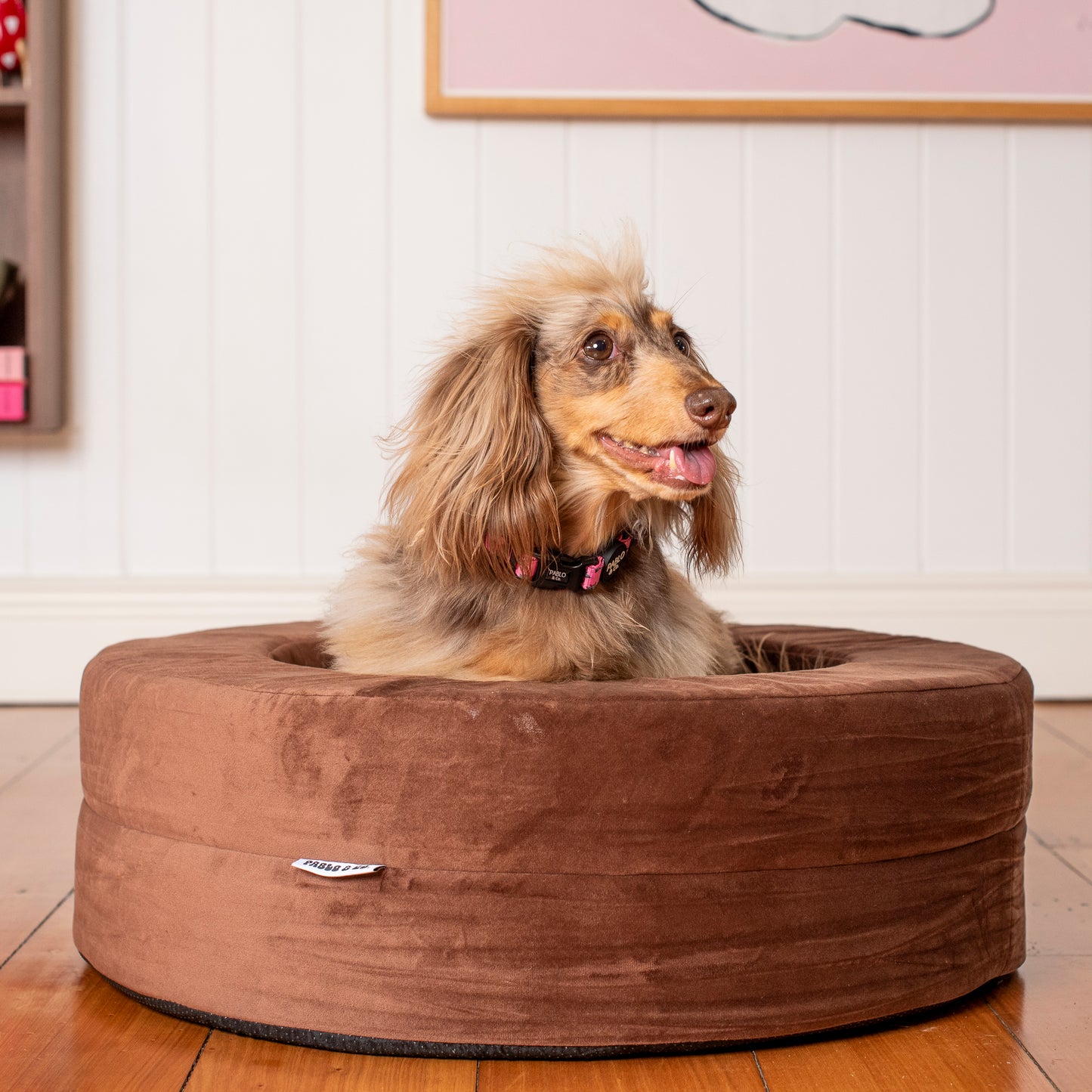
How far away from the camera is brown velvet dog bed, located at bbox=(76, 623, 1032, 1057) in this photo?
140cm

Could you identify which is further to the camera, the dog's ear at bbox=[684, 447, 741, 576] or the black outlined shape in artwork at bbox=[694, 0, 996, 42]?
the black outlined shape in artwork at bbox=[694, 0, 996, 42]

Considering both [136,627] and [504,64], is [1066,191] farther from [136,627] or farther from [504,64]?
[136,627]

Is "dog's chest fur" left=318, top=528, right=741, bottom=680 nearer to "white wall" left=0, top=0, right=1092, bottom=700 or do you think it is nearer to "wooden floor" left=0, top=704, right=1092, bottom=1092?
"wooden floor" left=0, top=704, right=1092, bottom=1092

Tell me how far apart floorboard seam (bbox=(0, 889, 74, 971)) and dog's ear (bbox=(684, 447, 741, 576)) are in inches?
45.4

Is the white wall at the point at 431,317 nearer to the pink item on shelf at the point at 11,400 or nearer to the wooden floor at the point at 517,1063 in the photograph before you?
the pink item on shelf at the point at 11,400

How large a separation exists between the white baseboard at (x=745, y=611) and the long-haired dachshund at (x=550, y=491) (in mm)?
1837

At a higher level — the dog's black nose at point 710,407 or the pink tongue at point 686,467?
the dog's black nose at point 710,407

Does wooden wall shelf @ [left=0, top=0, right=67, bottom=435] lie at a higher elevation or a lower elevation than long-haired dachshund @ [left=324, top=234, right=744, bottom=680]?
higher

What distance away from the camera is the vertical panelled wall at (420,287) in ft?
12.1

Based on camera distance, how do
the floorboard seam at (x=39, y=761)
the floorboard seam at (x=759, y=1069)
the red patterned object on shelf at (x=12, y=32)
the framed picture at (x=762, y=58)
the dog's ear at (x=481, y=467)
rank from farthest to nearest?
the framed picture at (x=762, y=58), the red patterned object on shelf at (x=12, y=32), the floorboard seam at (x=39, y=761), the dog's ear at (x=481, y=467), the floorboard seam at (x=759, y=1069)

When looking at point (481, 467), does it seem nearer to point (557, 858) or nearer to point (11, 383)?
point (557, 858)

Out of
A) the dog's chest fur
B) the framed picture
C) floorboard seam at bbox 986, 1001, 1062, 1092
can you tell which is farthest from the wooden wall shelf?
floorboard seam at bbox 986, 1001, 1062, 1092

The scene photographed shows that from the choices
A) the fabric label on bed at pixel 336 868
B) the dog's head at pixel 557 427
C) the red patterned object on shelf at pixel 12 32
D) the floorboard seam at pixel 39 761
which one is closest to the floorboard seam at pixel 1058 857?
the dog's head at pixel 557 427

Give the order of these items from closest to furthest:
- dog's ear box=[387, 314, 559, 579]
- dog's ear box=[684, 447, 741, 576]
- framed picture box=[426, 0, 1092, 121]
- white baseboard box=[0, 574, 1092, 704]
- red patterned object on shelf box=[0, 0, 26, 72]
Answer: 1. dog's ear box=[387, 314, 559, 579]
2. dog's ear box=[684, 447, 741, 576]
3. red patterned object on shelf box=[0, 0, 26, 72]
4. framed picture box=[426, 0, 1092, 121]
5. white baseboard box=[0, 574, 1092, 704]
